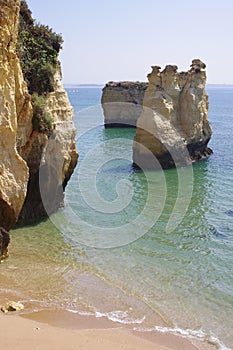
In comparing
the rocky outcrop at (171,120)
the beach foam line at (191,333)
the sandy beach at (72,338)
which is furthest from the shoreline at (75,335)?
the rocky outcrop at (171,120)

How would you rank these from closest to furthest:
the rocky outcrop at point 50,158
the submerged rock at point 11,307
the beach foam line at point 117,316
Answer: the submerged rock at point 11,307, the beach foam line at point 117,316, the rocky outcrop at point 50,158

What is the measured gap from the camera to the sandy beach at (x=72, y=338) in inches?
357

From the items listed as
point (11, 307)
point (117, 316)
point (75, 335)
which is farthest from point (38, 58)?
point (75, 335)

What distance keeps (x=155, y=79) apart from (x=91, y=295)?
2198cm

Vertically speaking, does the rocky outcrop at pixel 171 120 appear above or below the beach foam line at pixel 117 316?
above

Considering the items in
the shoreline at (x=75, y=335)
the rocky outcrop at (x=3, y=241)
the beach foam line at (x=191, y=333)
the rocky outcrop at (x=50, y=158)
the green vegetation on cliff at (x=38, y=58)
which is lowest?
the beach foam line at (x=191, y=333)

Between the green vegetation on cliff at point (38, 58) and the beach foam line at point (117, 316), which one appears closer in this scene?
the beach foam line at point (117, 316)

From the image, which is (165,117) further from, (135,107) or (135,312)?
(135,107)

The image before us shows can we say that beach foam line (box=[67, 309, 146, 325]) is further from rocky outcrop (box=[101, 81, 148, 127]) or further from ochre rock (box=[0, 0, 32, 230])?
rocky outcrop (box=[101, 81, 148, 127])

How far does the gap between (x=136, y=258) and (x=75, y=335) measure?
19.0 ft

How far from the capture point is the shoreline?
9.20m

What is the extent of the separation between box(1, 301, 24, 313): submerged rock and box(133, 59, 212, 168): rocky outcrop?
20.9m

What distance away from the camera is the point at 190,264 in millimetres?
14969

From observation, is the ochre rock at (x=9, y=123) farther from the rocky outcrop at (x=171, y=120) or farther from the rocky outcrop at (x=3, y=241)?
the rocky outcrop at (x=171, y=120)
